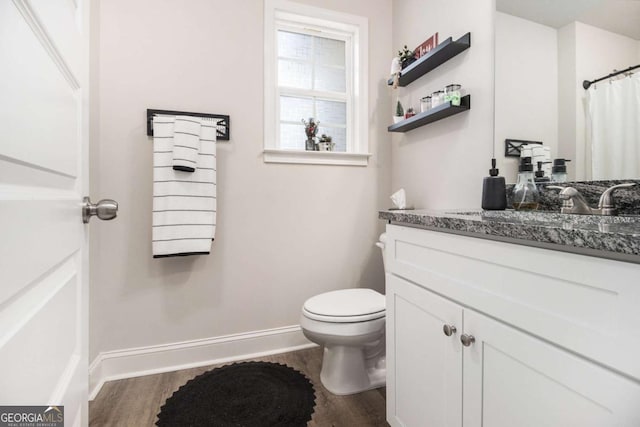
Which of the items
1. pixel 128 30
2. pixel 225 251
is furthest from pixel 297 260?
pixel 128 30

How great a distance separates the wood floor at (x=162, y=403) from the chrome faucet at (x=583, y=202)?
1.17 meters

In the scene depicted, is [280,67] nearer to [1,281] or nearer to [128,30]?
[128,30]

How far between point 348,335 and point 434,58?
5.06 feet

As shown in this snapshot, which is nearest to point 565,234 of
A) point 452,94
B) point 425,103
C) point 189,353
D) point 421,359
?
point 421,359

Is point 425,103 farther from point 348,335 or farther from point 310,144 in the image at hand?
point 348,335

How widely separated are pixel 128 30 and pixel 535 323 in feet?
7.30

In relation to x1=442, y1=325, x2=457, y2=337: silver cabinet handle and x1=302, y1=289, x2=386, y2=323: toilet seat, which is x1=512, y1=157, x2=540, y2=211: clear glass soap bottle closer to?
x1=442, y1=325, x2=457, y2=337: silver cabinet handle

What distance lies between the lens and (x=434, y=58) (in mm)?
1625

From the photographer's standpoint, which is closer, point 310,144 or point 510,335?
point 510,335

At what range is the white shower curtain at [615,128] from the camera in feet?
3.11

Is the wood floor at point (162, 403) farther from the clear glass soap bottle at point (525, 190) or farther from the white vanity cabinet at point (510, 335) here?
the clear glass soap bottle at point (525, 190)

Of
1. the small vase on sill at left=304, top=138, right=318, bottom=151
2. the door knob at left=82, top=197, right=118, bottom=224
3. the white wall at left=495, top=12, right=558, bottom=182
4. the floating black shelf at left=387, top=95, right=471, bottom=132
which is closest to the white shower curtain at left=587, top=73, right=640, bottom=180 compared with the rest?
the white wall at left=495, top=12, right=558, bottom=182

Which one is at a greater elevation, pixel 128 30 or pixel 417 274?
pixel 128 30

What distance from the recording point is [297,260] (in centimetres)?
199
